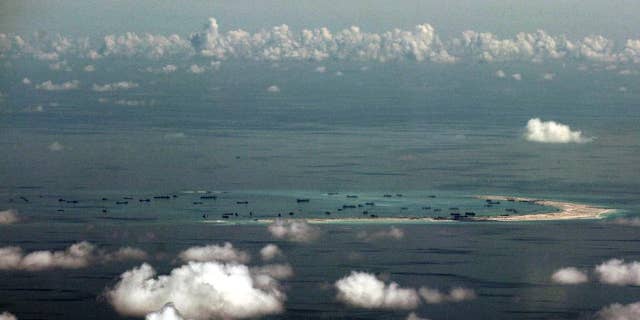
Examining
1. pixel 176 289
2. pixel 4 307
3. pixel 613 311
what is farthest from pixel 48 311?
pixel 613 311

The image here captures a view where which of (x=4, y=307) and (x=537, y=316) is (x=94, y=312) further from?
(x=537, y=316)

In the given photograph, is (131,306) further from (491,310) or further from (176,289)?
(491,310)

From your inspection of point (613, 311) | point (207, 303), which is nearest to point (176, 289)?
point (207, 303)

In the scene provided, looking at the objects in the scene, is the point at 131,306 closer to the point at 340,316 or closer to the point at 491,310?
the point at 340,316

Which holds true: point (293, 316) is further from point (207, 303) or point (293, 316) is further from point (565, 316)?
point (565, 316)

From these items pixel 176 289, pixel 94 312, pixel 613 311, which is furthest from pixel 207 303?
pixel 613 311

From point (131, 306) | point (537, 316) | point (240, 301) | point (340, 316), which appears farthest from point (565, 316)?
point (131, 306)
